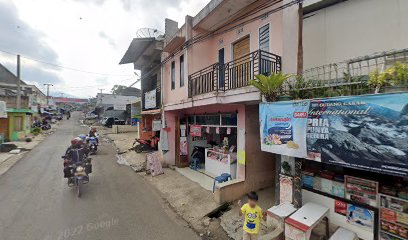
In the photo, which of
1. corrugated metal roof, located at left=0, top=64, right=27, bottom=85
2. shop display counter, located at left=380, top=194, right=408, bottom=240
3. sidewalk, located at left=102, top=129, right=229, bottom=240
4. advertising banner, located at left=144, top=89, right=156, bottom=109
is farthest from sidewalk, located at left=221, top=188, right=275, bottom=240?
corrugated metal roof, located at left=0, top=64, right=27, bottom=85

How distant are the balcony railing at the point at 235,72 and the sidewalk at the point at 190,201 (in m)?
3.87

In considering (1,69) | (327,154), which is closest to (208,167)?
(327,154)

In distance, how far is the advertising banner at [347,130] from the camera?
3.31m

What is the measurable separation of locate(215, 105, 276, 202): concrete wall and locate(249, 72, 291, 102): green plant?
6.50 ft

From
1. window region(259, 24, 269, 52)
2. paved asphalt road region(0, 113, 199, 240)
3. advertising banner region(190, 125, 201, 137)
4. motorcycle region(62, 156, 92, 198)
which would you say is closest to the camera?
paved asphalt road region(0, 113, 199, 240)

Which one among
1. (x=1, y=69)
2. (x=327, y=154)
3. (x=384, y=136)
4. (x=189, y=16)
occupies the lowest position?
(x=327, y=154)

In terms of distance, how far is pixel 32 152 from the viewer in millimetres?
15461

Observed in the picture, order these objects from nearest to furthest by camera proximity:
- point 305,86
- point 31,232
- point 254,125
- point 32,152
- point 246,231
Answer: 1. point 246,231
2. point 305,86
3. point 31,232
4. point 254,125
5. point 32,152

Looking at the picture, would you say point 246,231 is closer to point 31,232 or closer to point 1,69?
point 31,232

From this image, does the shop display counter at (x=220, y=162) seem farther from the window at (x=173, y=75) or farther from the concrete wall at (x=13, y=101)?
the concrete wall at (x=13, y=101)

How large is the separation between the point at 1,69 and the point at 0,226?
38287 millimetres

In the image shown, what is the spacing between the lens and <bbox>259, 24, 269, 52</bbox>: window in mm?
7066

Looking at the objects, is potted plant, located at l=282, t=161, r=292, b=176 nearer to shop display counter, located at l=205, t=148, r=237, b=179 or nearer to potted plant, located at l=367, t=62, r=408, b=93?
potted plant, located at l=367, t=62, r=408, b=93

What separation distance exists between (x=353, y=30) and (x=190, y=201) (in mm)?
6850
